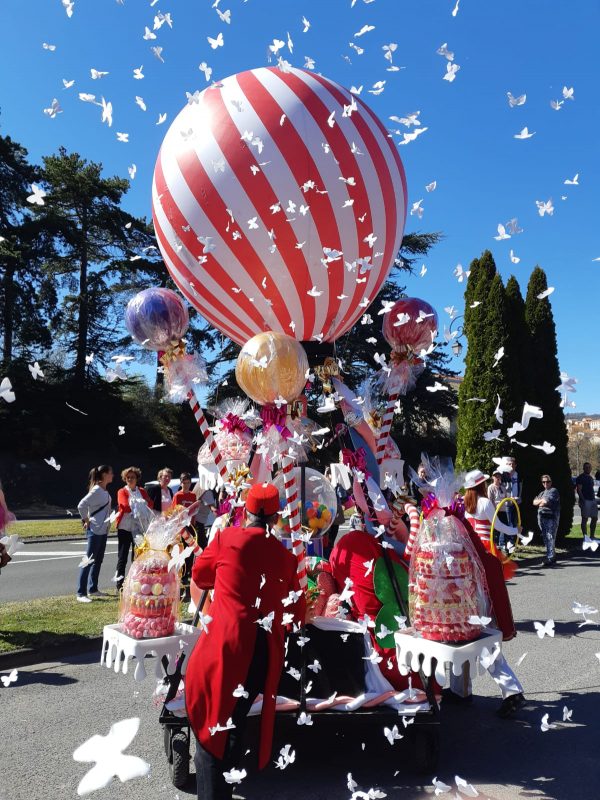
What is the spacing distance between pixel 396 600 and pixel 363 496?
0.68m

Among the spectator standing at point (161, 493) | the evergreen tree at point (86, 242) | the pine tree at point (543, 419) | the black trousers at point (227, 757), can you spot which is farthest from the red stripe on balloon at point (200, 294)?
the evergreen tree at point (86, 242)

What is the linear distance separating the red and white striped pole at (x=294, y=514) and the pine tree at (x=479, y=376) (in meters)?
11.2

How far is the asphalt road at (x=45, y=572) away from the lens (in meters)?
9.71

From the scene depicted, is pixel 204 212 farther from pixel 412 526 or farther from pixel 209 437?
pixel 412 526

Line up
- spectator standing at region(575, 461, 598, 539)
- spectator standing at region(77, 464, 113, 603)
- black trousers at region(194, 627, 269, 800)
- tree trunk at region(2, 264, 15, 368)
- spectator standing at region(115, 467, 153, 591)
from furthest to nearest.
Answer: tree trunk at region(2, 264, 15, 368)
spectator standing at region(575, 461, 598, 539)
spectator standing at region(115, 467, 153, 591)
spectator standing at region(77, 464, 113, 603)
black trousers at region(194, 627, 269, 800)

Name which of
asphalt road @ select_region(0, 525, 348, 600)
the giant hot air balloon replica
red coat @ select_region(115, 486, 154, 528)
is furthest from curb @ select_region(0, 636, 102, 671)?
the giant hot air balloon replica

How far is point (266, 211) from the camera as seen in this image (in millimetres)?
Result: 4012

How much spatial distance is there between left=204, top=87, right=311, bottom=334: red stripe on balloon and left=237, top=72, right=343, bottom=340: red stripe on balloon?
0.16 m

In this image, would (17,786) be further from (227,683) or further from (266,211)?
(266,211)

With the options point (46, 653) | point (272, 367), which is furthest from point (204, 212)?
point (46, 653)

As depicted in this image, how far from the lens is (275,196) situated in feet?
13.1

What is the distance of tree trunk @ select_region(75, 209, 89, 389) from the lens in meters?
29.9

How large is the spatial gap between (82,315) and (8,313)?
304cm

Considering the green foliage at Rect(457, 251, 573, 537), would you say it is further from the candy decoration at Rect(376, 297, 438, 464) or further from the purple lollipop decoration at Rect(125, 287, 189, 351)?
the purple lollipop decoration at Rect(125, 287, 189, 351)
